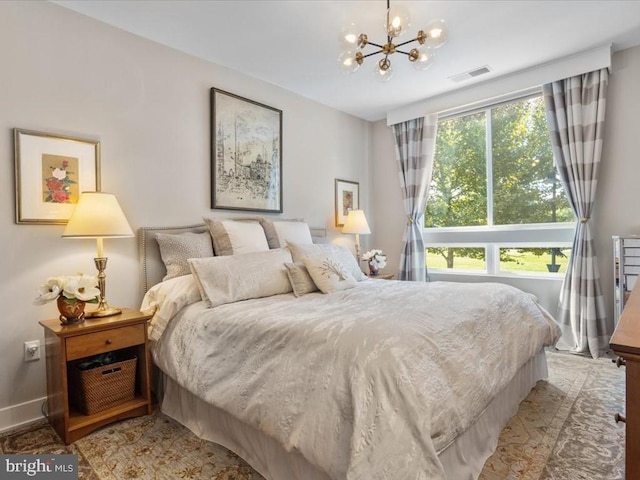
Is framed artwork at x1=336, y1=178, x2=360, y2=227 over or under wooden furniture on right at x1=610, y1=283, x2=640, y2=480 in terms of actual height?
over

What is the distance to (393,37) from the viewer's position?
2.18m

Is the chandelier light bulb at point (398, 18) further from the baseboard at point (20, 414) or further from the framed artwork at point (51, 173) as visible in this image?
the baseboard at point (20, 414)

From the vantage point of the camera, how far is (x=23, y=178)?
2.19 metres

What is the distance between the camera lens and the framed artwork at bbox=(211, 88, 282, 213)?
315 centimetres

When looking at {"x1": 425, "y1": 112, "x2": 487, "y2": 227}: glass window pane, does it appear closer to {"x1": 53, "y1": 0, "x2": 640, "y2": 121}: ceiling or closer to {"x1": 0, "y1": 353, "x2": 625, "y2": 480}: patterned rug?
{"x1": 53, "y1": 0, "x2": 640, "y2": 121}: ceiling

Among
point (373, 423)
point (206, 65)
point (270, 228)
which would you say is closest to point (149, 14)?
point (206, 65)

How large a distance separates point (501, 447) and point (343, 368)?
1.11 meters

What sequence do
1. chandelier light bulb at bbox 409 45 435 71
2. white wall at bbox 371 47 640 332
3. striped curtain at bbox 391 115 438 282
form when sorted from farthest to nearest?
striped curtain at bbox 391 115 438 282 < white wall at bbox 371 47 640 332 < chandelier light bulb at bbox 409 45 435 71

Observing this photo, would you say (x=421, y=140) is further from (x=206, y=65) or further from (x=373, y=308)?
(x=373, y=308)

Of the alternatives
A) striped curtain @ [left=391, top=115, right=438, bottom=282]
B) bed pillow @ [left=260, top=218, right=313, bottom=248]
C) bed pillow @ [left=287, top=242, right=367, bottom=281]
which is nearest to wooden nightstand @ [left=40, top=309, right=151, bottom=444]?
bed pillow @ [left=287, top=242, right=367, bottom=281]

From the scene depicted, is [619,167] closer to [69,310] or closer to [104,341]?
[104,341]

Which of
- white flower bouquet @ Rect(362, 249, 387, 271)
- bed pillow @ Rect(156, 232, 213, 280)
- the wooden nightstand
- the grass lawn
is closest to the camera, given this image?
the wooden nightstand

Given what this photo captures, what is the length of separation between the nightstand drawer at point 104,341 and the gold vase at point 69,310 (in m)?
0.14

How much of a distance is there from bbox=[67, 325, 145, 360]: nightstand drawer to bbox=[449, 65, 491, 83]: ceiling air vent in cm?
353
